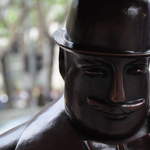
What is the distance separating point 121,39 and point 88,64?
0.23 feet

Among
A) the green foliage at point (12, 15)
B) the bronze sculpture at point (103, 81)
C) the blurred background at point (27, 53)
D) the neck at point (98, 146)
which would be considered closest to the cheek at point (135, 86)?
the bronze sculpture at point (103, 81)

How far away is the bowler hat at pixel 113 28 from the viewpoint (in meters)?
0.56

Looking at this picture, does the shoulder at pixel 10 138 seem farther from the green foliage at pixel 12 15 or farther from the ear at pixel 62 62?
the green foliage at pixel 12 15

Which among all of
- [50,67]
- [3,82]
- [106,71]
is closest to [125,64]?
[106,71]

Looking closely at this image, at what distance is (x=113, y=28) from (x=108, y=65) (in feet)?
0.20

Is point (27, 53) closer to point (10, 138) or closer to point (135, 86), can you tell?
point (10, 138)

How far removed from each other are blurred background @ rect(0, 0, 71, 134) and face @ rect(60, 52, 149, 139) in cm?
115

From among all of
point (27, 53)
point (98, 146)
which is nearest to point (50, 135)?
point (98, 146)

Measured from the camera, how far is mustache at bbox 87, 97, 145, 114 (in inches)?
23.0

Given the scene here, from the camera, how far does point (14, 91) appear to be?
2160mm

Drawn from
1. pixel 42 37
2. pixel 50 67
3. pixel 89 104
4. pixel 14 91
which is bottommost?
pixel 14 91

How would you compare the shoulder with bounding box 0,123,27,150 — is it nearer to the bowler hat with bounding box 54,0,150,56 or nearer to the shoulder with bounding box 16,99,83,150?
the shoulder with bounding box 16,99,83,150

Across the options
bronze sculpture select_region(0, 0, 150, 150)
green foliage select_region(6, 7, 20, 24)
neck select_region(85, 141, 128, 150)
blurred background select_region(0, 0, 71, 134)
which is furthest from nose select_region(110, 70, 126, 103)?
green foliage select_region(6, 7, 20, 24)

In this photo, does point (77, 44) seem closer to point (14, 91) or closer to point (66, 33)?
point (66, 33)
